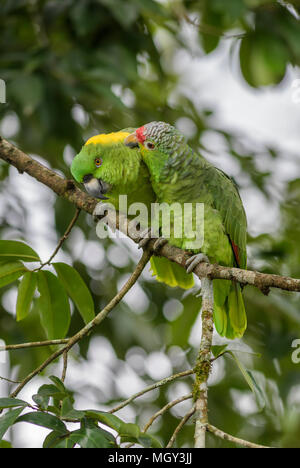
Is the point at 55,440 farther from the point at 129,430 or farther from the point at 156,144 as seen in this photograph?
the point at 156,144

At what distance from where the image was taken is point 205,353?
1332 millimetres

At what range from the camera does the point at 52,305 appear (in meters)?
1.73

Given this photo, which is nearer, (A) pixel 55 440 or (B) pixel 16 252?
(A) pixel 55 440

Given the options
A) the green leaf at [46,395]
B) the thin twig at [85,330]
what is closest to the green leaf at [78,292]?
the thin twig at [85,330]

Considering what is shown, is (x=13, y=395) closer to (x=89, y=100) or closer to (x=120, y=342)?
(x=120, y=342)

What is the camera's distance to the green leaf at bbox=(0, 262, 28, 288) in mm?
1676

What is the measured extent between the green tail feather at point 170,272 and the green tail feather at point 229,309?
124mm

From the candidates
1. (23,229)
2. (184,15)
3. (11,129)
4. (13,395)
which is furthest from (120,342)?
(184,15)

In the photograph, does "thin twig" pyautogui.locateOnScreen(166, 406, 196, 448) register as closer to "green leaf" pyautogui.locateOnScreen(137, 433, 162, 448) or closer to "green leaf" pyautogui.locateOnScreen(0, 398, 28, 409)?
"green leaf" pyautogui.locateOnScreen(137, 433, 162, 448)

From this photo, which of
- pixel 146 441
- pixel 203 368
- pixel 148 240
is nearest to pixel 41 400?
pixel 146 441

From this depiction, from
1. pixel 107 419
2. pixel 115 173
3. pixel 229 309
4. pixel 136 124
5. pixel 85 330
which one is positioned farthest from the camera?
pixel 136 124

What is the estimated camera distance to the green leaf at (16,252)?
5.45 ft

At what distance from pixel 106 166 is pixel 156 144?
0.74ft

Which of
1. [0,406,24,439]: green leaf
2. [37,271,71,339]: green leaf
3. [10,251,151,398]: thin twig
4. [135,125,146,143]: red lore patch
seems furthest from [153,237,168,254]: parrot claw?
[0,406,24,439]: green leaf
